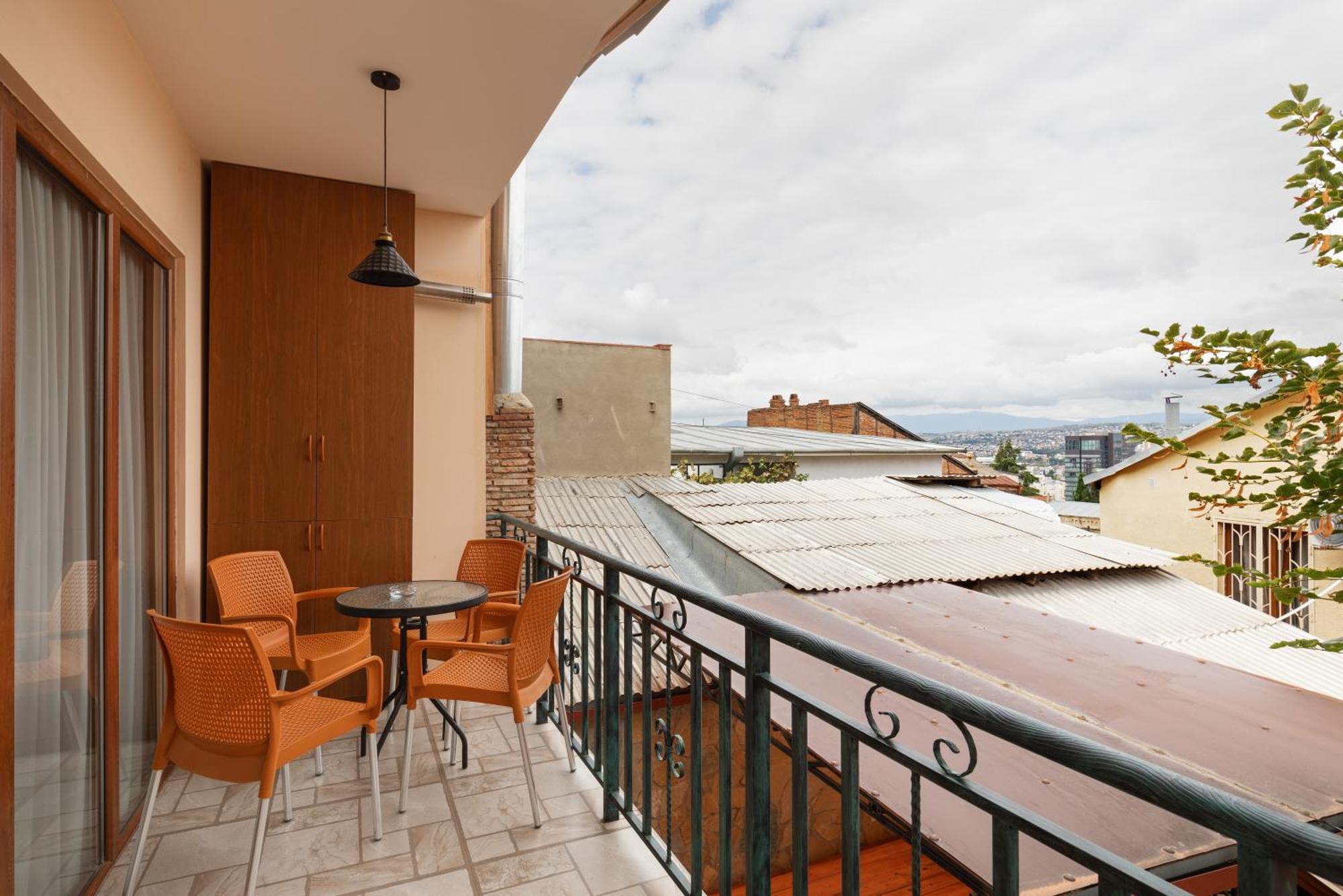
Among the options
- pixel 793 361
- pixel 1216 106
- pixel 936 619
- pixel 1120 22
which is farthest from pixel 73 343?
pixel 793 361

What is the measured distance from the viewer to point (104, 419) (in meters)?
2.14

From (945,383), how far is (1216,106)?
7290 cm

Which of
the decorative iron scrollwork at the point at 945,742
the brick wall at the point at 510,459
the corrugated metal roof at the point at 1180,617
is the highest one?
the brick wall at the point at 510,459

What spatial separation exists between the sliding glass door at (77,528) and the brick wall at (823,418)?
17814 mm

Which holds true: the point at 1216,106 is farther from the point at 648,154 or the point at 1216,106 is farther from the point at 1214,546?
the point at 648,154

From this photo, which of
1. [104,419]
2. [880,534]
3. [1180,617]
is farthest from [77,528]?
[1180,617]

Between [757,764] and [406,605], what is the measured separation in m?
1.75

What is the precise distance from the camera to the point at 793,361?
73.6 metres

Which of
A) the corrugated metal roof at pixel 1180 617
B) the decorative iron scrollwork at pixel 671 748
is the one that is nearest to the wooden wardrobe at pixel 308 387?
the decorative iron scrollwork at pixel 671 748

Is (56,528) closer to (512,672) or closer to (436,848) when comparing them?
(512,672)

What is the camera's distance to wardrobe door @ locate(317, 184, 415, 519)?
3.56 meters

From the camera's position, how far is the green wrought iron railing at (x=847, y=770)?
0.64 metres

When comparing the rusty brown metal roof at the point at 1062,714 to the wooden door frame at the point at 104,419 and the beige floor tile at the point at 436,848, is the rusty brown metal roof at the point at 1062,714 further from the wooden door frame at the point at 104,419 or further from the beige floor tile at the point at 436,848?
the wooden door frame at the point at 104,419

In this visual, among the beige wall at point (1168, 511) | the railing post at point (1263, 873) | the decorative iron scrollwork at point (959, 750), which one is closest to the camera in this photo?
the railing post at point (1263, 873)
